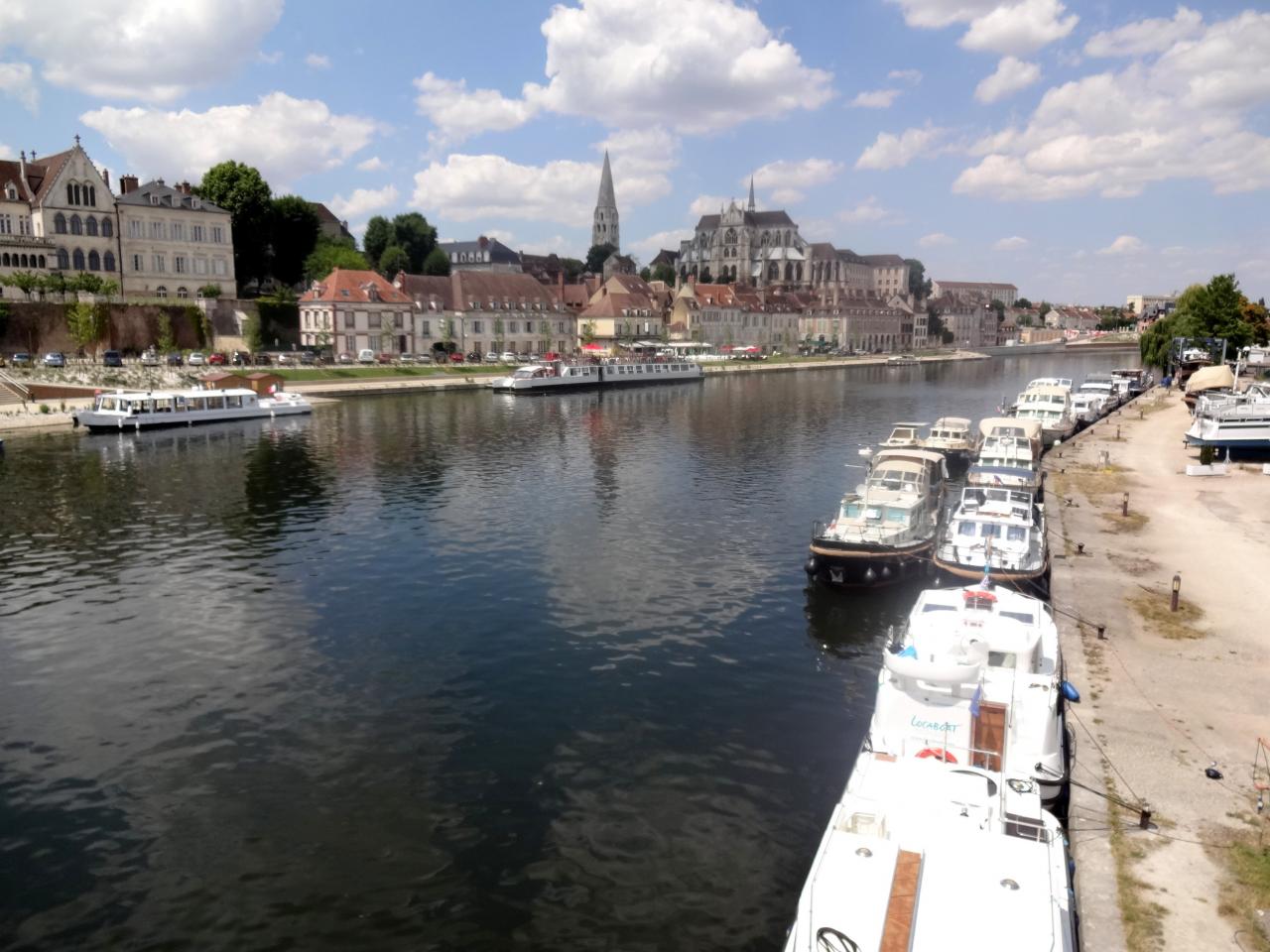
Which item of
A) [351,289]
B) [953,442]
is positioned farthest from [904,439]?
[351,289]

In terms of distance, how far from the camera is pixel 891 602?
3209 centimetres

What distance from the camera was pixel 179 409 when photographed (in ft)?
265

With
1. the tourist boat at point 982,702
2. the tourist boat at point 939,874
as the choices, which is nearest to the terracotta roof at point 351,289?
the tourist boat at point 982,702

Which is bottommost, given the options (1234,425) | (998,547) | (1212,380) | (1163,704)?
(1163,704)

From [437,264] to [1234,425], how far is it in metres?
142

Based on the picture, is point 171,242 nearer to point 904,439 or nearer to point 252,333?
point 252,333

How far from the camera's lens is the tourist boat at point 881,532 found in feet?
107

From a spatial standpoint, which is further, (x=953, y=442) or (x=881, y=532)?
(x=953, y=442)

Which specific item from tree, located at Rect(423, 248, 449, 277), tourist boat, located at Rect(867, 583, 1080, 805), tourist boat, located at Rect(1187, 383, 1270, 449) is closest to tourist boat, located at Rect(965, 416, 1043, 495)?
tourist boat, located at Rect(1187, 383, 1270, 449)

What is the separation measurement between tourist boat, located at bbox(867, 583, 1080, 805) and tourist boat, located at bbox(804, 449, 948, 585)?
34.4ft

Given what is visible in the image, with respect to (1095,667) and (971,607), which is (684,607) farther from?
(1095,667)

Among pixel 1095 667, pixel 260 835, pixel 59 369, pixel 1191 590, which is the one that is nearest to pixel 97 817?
pixel 260 835

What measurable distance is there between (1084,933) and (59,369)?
10104cm

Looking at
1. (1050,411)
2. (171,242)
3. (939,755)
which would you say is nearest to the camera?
(939,755)
